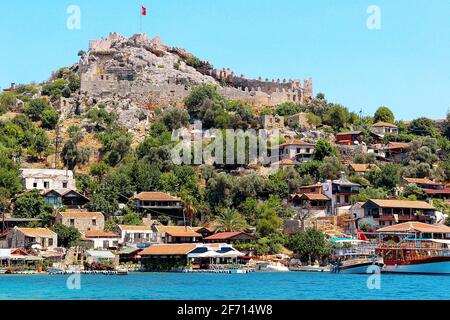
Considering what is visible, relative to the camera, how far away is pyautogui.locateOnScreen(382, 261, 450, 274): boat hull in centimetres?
5531

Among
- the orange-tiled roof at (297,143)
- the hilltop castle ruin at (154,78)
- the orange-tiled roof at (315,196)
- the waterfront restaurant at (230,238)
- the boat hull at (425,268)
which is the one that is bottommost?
the boat hull at (425,268)

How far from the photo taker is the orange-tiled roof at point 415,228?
6181 centimetres

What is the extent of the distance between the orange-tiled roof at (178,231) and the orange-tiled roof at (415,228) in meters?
14.9

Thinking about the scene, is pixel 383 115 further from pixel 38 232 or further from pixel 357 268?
pixel 38 232

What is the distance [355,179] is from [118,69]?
31807 millimetres

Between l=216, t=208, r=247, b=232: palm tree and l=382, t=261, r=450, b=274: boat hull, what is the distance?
547 inches

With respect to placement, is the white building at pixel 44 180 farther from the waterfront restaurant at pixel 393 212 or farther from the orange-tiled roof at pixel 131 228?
the waterfront restaurant at pixel 393 212

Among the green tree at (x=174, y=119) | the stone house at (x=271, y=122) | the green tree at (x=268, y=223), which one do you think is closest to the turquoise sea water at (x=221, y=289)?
the green tree at (x=268, y=223)

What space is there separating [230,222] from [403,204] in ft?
47.7

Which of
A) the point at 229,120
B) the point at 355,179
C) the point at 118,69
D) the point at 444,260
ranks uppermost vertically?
the point at 118,69

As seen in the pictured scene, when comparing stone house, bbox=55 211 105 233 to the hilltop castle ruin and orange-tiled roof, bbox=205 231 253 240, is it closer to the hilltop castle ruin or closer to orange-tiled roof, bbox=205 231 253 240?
orange-tiled roof, bbox=205 231 253 240
